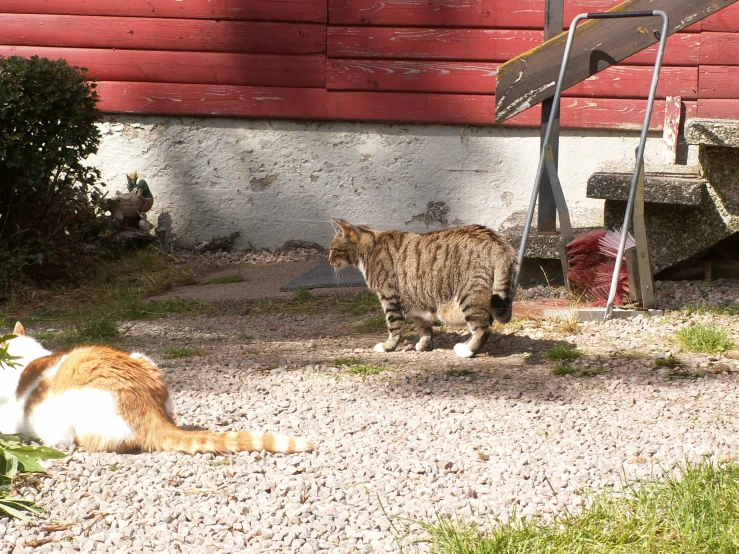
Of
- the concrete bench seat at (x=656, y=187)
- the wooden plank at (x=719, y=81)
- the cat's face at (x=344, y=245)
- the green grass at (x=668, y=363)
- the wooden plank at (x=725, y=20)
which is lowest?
the green grass at (x=668, y=363)

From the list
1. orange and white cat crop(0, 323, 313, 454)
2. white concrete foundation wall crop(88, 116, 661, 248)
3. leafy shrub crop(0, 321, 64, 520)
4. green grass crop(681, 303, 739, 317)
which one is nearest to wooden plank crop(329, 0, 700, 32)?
white concrete foundation wall crop(88, 116, 661, 248)

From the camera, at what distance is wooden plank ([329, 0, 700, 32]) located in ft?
27.6

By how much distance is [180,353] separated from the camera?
5.27 m

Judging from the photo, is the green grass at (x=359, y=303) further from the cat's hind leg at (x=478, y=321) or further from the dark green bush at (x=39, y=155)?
the dark green bush at (x=39, y=155)

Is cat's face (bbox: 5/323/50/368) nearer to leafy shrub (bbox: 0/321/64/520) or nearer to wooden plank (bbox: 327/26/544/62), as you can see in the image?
leafy shrub (bbox: 0/321/64/520)

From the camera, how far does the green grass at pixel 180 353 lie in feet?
17.1

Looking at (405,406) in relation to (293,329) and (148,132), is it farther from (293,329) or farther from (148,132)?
(148,132)

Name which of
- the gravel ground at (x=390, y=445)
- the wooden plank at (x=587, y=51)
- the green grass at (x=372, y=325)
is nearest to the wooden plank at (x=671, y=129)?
the wooden plank at (x=587, y=51)

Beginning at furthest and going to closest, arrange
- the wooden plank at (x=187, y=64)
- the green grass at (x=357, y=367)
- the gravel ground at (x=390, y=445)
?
the wooden plank at (x=187, y=64)
the green grass at (x=357, y=367)
the gravel ground at (x=390, y=445)

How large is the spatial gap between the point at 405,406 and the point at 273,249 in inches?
201

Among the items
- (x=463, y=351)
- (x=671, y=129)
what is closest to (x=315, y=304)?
(x=463, y=351)

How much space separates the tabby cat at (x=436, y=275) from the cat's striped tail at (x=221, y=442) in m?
1.85

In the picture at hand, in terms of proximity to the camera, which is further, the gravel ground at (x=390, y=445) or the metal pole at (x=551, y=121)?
the metal pole at (x=551, y=121)

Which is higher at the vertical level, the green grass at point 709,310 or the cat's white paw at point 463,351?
the green grass at point 709,310
